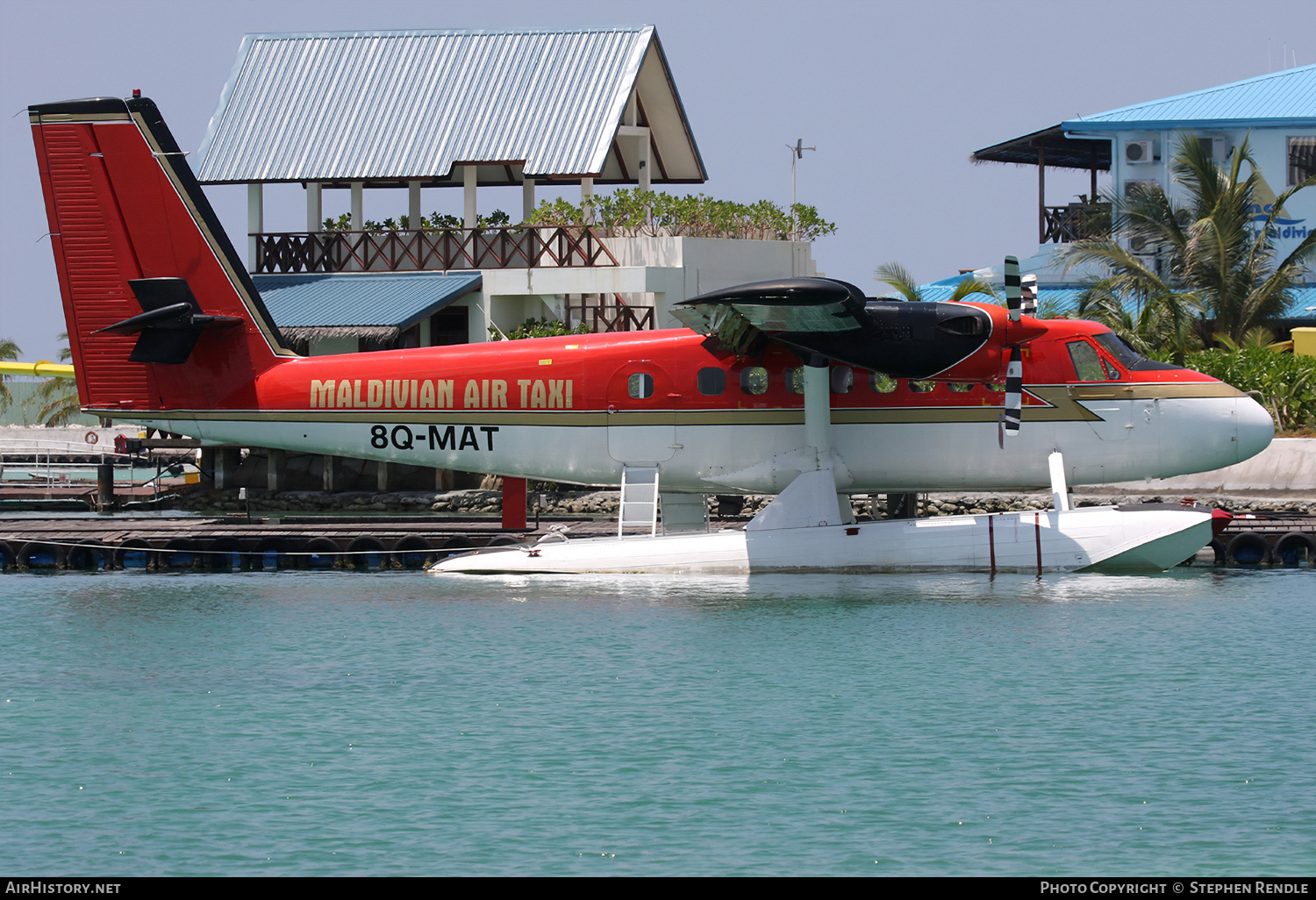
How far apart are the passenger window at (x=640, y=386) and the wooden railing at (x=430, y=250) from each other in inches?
545

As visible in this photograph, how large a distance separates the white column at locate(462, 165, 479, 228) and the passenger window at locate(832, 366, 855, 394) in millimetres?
17607

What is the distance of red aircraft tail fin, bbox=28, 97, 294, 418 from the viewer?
22188mm

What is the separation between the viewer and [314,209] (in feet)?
125

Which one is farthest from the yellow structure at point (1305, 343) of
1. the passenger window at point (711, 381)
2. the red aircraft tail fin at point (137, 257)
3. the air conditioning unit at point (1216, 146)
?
the red aircraft tail fin at point (137, 257)

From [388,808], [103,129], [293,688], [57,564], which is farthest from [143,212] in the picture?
[388,808]

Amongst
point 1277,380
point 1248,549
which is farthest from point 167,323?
point 1277,380

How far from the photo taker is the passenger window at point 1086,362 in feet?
68.5

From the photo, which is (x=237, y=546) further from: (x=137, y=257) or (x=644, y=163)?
(x=644, y=163)

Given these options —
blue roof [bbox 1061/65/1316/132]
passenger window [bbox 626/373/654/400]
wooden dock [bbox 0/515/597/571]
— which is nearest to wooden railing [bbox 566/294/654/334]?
wooden dock [bbox 0/515/597/571]

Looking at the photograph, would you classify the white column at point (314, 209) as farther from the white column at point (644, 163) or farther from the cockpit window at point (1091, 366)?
the cockpit window at point (1091, 366)

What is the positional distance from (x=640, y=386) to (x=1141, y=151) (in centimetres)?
3062

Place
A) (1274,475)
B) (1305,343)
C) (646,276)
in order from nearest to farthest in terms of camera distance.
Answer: (1274,475), (646,276), (1305,343)

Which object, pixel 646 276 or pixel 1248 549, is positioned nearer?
pixel 1248 549

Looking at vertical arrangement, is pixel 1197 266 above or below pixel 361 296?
above
